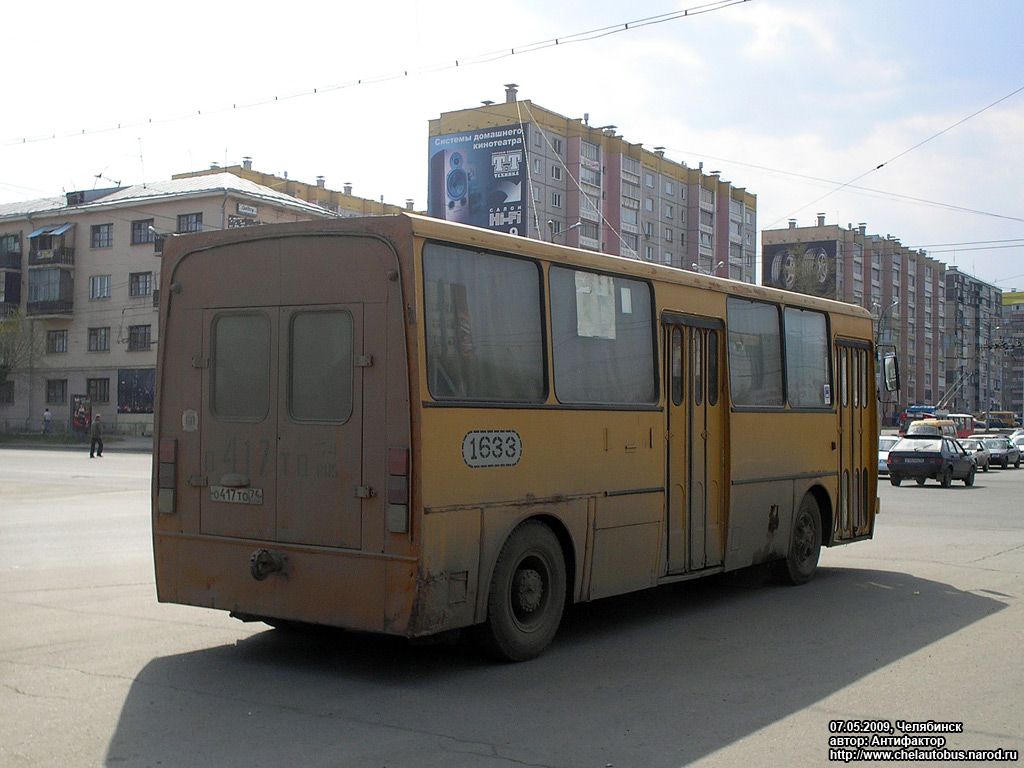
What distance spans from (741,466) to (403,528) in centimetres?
439

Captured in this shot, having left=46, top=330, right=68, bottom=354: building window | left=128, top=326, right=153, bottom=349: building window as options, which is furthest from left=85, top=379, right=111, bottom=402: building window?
left=46, top=330, right=68, bottom=354: building window

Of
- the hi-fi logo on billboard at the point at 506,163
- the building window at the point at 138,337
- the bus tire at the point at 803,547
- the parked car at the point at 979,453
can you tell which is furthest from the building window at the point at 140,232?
the bus tire at the point at 803,547

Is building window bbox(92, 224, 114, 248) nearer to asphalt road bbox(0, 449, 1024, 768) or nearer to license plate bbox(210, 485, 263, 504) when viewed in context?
asphalt road bbox(0, 449, 1024, 768)

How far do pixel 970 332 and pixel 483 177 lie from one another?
92.7 meters

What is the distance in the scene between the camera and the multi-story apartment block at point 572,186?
6944 centimetres

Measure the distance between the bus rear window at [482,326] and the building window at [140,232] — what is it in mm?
56754

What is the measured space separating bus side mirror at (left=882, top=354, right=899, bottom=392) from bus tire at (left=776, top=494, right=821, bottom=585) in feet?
6.48

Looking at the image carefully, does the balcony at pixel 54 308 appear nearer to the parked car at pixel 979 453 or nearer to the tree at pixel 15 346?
the tree at pixel 15 346

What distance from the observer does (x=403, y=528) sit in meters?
6.43

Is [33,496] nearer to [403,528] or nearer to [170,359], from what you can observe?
[170,359]

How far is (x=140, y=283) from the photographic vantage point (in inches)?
2384

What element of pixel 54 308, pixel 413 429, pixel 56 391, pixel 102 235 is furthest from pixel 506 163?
pixel 413 429

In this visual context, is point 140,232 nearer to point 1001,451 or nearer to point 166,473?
point 1001,451

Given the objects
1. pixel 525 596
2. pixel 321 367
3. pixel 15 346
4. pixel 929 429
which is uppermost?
pixel 15 346
